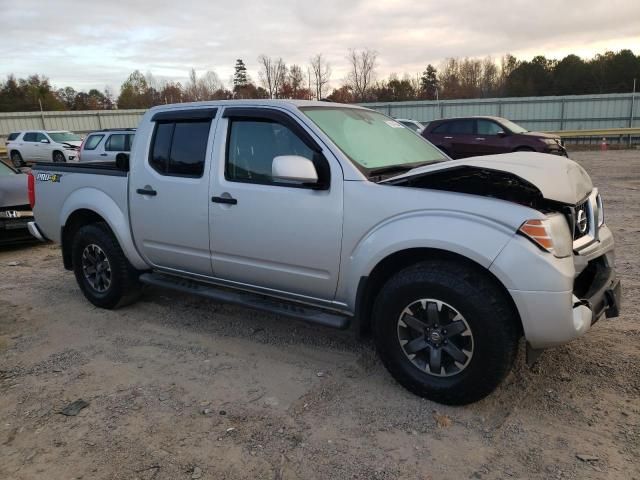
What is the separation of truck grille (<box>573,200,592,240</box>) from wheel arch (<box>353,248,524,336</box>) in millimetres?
755

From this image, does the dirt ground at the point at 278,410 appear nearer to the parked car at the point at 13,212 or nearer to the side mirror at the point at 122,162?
the side mirror at the point at 122,162

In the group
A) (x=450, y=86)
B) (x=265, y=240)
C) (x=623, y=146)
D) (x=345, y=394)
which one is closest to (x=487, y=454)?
(x=345, y=394)

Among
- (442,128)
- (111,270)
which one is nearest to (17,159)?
(442,128)

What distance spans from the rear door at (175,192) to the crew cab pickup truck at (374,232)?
14mm

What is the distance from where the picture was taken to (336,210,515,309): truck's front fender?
287cm

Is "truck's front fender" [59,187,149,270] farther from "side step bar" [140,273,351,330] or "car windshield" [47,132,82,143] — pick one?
"car windshield" [47,132,82,143]

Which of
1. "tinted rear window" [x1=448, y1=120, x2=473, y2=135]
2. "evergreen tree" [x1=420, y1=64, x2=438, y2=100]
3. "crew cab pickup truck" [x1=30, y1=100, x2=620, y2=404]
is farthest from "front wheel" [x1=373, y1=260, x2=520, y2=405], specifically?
"evergreen tree" [x1=420, y1=64, x2=438, y2=100]

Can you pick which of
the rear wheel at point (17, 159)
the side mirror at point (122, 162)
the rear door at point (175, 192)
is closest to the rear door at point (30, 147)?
the rear wheel at point (17, 159)

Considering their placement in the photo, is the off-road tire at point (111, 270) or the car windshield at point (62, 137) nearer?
the off-road tire at point (111, 270)

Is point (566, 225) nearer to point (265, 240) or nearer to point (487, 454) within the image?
point (487, 454)

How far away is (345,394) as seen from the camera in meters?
3.39

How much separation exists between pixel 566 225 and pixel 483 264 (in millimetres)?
571

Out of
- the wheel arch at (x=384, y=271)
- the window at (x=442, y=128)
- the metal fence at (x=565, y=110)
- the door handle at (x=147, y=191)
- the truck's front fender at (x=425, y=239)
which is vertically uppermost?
the metal fence at (x=565, y=110)

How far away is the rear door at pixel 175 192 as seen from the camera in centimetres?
412
